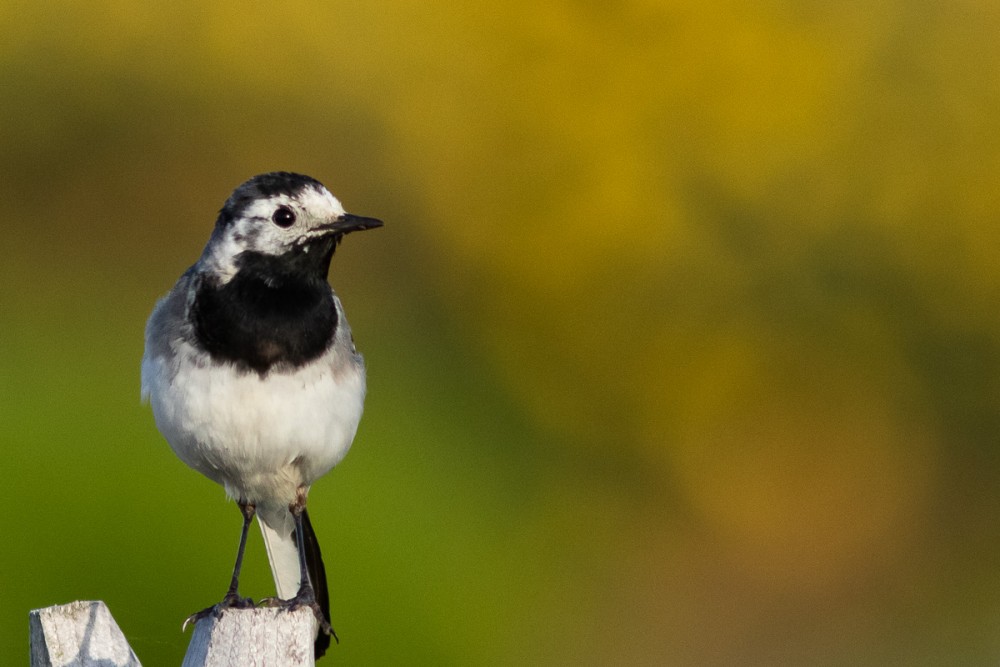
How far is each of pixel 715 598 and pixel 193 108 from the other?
4043mm

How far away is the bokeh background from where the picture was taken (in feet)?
23.1

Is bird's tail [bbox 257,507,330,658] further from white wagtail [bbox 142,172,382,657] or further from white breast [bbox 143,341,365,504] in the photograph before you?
white breast [bbox 143,341,365,504]

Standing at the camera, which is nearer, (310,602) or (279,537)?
(310,602)

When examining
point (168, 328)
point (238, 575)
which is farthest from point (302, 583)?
point (168, 328)

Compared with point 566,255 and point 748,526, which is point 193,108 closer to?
point 566,255

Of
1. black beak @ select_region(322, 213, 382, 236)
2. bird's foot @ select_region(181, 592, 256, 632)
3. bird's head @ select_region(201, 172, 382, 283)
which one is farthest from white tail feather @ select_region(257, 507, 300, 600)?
black beak @ select_region(322, 213, 382, 236)

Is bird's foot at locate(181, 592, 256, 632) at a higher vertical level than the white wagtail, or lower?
lower

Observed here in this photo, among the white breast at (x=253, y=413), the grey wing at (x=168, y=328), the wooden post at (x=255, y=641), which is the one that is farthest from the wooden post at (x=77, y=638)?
the grey wing at (x=168, y=328)

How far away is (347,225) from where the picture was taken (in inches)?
132

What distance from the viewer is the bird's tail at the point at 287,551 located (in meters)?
3.76

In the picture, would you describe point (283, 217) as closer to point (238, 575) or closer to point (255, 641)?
point (238, 575)

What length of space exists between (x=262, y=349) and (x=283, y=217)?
326mm

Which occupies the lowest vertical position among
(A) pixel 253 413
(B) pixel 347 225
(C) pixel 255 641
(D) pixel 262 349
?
(C) pixel 255 641

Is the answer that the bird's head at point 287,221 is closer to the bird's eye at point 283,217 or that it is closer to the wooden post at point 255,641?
the bird's eye at point 283,217
